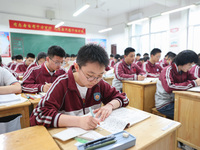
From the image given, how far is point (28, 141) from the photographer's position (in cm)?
65

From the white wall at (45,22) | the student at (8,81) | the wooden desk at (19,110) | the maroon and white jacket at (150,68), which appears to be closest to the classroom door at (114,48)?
the white wall at (45,22)

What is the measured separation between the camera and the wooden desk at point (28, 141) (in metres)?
0.60

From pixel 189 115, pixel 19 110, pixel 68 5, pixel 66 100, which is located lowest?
pixel 189 115

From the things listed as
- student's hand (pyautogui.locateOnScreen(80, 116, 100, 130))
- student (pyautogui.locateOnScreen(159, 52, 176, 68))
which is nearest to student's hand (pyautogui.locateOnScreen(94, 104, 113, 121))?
student's hand (pyautogui.locateOnScreen(80, 116, 100, 130))

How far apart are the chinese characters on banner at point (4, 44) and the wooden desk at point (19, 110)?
5.62m

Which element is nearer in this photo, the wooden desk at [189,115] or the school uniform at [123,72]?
the wooden desk at [189,115]

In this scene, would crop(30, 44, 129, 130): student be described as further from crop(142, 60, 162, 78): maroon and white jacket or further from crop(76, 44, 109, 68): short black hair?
crop(142, 60, 162, 78): maroon and white jacket

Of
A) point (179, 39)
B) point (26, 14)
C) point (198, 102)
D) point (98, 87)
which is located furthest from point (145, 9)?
point (98, 87)

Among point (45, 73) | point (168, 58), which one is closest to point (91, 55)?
point (45, 73)

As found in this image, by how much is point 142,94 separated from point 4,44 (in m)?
6.06

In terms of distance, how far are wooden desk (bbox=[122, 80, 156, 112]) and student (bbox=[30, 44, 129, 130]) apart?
1.50m

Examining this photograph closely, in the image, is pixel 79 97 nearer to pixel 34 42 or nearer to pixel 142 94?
pixel 142 94

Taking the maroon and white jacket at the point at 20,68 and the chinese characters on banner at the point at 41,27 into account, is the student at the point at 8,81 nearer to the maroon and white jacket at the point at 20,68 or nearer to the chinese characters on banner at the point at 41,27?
the maroon and white jacket at the point at 20,68

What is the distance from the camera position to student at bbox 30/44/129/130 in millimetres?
797
